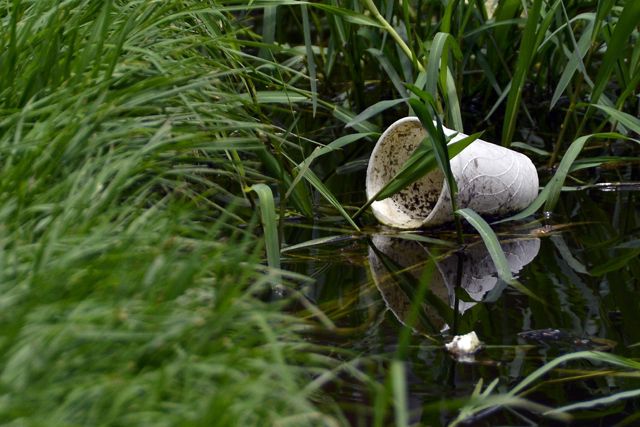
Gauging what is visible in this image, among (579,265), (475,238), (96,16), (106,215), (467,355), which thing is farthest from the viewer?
(475,238)

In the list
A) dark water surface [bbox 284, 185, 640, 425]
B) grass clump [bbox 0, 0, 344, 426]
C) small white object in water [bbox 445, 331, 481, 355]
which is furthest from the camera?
small white object in water [bbox 445, 331, 481, 355]

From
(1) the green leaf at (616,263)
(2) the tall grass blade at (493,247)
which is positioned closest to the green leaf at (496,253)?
(2) the tall grass blade at (493,247)

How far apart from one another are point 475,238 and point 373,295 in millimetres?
473

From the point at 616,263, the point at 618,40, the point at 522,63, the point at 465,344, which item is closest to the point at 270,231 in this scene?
the point at 465,344

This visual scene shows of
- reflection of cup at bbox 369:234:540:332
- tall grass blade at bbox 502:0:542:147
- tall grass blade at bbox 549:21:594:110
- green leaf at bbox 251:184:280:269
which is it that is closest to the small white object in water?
reflection of cup at bbox 369:234:540:332

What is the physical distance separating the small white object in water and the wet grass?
33mm

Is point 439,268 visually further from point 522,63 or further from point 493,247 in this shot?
point 522,63

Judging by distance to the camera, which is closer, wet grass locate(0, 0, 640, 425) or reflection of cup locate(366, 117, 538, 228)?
wet grass locate(0, 0, 640, 425)

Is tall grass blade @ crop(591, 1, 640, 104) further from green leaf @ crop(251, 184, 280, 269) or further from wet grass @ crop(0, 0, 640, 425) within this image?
green leaf @ crop(251, 184, 280, 269)

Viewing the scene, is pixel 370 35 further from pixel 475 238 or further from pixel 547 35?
pixel 475 238

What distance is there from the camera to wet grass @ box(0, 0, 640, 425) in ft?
4.32

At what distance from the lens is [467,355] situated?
2.07m

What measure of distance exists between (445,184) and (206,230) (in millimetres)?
1208

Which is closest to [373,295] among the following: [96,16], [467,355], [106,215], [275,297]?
[275,297]
